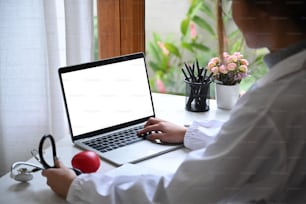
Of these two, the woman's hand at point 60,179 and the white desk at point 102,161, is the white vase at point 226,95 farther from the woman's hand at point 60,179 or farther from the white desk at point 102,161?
the woman's hand at point 60,179

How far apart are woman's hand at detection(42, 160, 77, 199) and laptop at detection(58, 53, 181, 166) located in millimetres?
154

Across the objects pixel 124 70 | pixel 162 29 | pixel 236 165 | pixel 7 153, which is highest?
pixel 162 29

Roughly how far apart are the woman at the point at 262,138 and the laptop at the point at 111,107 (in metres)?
0.30

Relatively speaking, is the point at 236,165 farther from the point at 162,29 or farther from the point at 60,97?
the point at 162,29

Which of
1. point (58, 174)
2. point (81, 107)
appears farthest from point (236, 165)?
point (81, 107)

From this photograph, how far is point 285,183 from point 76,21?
A: 2.83 ft

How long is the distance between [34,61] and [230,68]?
1.84 ft

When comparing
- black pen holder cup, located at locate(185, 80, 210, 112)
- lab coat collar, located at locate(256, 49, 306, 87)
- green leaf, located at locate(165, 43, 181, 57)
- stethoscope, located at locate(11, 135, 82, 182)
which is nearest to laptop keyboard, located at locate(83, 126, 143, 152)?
stethoscope, located at locate(11, 135, 82, 182)

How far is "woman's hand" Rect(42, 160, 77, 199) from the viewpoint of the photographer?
906 millimetres

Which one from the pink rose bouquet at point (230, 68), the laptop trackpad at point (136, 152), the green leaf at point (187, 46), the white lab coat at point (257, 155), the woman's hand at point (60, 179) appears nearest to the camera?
the white lab coat at point (257, 155)

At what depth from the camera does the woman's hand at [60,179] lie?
906mm

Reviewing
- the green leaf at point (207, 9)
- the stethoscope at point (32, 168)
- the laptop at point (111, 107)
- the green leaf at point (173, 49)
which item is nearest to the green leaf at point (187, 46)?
the green leaf at point (173, 49)

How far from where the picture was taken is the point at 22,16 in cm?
123

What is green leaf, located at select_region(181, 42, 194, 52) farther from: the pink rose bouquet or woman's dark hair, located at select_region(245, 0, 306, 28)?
woman's dark hair, located at select_region(245, 0, 306, 28)
